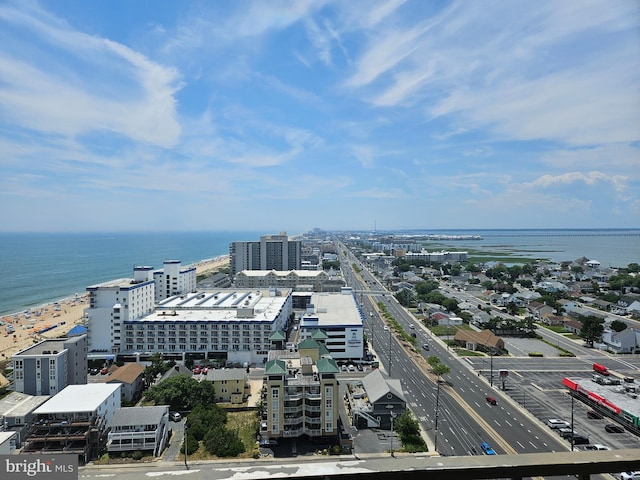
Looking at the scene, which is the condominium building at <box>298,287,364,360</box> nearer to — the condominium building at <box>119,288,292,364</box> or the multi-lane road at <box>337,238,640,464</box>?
the multi-lane road at <box>337,238,640,464</box>

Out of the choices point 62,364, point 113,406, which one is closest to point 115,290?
point 62,364

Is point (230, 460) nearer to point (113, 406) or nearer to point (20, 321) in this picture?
point (113, 406)

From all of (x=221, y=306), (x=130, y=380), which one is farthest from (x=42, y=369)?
(x=221, y=306)

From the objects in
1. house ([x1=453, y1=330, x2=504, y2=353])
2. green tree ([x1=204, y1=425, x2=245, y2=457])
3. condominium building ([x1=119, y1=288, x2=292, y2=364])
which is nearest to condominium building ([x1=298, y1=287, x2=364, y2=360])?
condominium building ([x1=119, y1=288, x2=292, y2=364])

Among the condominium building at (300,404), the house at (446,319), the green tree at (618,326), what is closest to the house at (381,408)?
the condominium building at (300,404)

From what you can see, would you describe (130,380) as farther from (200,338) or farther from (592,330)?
(592,330)

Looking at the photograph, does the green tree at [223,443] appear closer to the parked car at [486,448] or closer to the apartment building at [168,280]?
the parked car at [486,448]
